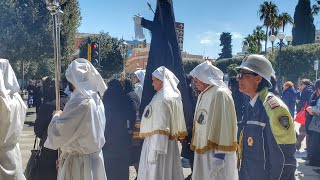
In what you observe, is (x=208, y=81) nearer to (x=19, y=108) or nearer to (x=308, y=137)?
(x=19, y=108)

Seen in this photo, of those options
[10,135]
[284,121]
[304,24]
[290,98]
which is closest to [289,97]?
[290,98]

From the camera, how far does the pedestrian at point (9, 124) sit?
4.09m

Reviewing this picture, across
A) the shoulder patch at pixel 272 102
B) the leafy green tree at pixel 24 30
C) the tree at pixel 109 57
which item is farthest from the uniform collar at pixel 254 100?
the tree at pixel 109 57

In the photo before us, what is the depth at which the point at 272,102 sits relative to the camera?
335 cm

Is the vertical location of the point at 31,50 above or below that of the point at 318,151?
above

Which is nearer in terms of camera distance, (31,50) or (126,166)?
(126,166)

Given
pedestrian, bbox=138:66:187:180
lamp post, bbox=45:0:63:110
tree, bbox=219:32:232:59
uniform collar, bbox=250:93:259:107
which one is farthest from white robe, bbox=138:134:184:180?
tree, bbox=219:32:232:59

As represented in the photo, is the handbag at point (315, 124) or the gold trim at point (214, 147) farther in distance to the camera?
the handbag at point (315, 124)

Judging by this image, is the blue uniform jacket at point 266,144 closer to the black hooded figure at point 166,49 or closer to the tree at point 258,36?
the black hooded figure at point 166,49

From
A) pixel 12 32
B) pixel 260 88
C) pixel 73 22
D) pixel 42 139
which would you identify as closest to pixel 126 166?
pixel 42 139

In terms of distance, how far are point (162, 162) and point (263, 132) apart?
2.25 m

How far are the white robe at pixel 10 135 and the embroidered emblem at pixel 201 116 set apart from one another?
80.6 inches

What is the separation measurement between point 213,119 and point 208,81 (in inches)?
21.9

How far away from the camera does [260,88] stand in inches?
140
